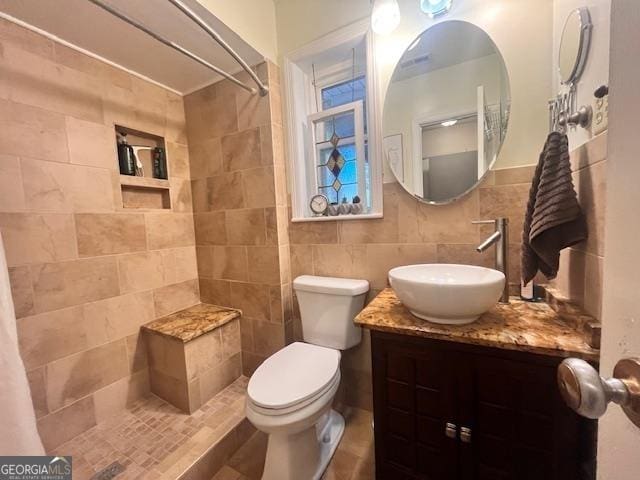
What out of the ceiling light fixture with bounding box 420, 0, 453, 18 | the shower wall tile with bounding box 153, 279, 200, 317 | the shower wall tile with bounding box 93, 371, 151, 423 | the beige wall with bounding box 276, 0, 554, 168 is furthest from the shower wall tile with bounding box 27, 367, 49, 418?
the ceiling light fixture with bounding box 420, 0, 453, 18

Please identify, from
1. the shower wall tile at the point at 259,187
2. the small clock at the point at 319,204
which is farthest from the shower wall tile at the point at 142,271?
the small clock at the point at 319,204

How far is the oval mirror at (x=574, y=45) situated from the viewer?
2.69ft

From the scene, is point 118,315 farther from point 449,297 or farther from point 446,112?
point 446,112

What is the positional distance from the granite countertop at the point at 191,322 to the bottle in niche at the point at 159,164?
99cm

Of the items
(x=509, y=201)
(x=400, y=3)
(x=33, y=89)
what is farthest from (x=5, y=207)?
(x=509, y=201)

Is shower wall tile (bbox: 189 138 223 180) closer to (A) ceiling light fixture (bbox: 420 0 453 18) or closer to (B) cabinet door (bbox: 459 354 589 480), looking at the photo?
(A) ceiling light fixture (bbox: 420 0 453 18)

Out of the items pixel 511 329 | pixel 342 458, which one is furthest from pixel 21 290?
pixel 511 329

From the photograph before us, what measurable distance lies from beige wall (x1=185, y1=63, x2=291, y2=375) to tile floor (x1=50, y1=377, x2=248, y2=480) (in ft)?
1.25

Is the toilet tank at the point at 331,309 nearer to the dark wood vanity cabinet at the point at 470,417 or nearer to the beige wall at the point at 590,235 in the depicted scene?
the dark wood vanity cabinet at the point at 470,417

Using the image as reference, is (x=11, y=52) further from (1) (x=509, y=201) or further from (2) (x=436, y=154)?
(1) (x=509, y=201)

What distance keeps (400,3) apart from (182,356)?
2256 millimetres

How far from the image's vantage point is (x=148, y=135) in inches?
70.7

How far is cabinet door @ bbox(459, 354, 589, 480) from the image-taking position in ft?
2.51

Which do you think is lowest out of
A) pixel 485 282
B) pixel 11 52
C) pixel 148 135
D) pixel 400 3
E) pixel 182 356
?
pixel 182 356
